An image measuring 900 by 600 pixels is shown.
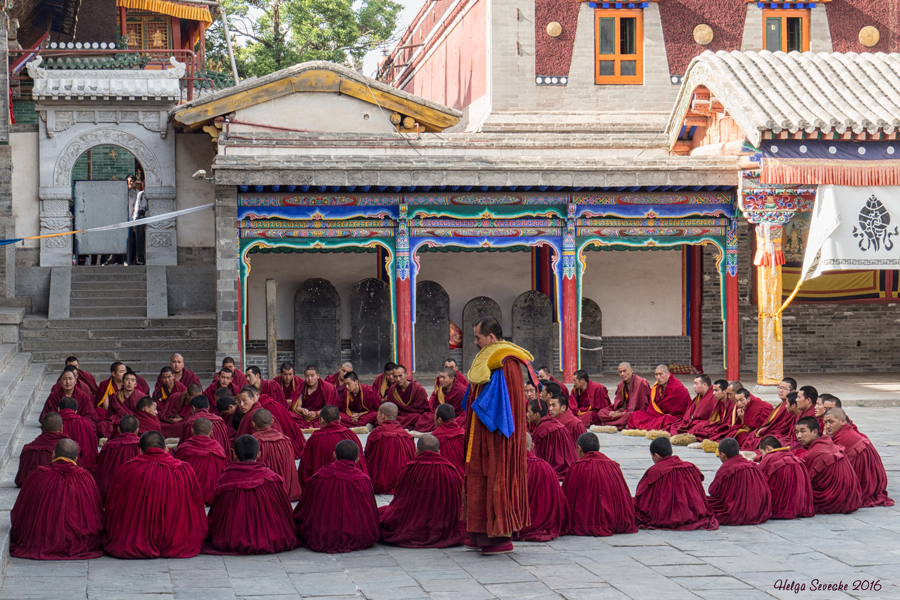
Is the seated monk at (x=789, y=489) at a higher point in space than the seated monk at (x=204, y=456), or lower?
lower

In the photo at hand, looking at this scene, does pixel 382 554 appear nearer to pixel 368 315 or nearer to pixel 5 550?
pixel 5 550

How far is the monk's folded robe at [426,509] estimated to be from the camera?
7.36m

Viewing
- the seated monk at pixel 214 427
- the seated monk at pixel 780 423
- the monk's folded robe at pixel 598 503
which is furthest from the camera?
the seated monk at pixel 780 423

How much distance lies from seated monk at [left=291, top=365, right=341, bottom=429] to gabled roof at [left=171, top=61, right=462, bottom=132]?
22.8 ft

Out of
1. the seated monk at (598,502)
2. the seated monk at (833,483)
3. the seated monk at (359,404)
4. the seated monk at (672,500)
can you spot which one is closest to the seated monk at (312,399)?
the seated monk at (359,404)

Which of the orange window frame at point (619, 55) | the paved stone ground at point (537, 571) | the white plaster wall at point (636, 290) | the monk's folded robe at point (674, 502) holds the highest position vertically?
the orange window frame at point (619, 55)

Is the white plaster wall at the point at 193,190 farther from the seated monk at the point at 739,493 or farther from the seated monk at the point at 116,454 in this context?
the seated monk at the point at 739,493

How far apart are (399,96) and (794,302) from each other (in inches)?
307

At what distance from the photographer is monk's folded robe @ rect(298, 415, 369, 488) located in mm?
8891

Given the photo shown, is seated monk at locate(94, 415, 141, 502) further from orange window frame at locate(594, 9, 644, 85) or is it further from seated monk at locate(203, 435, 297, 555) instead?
orange window frame at locate(594, 9, 644, 85)

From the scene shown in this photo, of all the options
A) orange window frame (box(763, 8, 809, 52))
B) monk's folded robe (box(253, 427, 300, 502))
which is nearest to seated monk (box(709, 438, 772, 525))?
monk's folded robe (box(253, 427, 300, 502))

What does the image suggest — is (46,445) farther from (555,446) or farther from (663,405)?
(663,405)

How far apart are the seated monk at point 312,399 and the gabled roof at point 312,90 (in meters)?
6.96

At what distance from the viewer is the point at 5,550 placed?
21.5 feet
